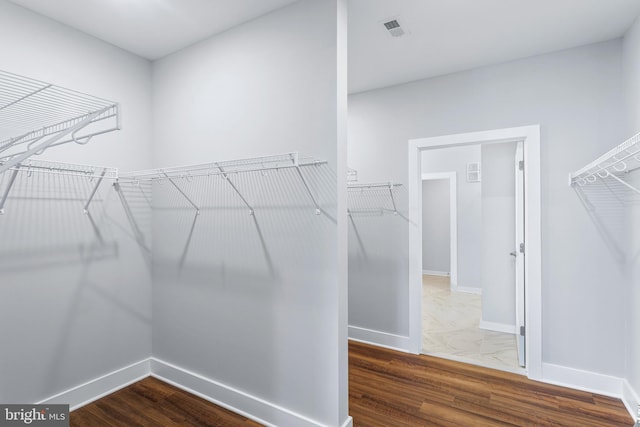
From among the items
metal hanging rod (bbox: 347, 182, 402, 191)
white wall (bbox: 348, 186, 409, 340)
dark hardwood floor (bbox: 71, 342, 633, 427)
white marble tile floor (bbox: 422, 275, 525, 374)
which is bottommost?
white marble tile floor (bbox: 422, 275, 525, 374)

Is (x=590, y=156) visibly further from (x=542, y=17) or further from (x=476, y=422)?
(x=476, y=422)

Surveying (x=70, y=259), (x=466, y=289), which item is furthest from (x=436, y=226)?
(x=70, y=259)

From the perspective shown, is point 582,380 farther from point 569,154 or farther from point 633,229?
point 569,154

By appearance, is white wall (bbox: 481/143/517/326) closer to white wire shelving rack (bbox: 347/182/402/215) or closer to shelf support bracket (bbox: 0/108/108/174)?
white wire shelving rack (bbox: 347/182/402/215)

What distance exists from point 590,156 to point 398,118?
152cm

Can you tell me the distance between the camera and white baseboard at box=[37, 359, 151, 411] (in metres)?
2.13

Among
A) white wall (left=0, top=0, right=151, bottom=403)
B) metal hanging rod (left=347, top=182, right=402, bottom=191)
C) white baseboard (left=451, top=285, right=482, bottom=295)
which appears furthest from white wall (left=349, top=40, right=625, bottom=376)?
white baseboard (left=451, top=285, right=482, bottom=295)

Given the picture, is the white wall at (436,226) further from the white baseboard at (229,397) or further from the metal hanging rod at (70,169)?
the metal hanging rod at (70,169)

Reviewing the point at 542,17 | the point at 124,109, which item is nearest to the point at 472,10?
the point at 542,17

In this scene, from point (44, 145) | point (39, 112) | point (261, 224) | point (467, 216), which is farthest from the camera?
point (467, 216)

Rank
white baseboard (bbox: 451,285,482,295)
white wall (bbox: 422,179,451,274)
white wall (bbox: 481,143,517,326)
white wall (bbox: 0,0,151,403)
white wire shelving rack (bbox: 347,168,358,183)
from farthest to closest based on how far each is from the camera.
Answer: white wall (bbox: 422,179,451,274) → white baseboard (bbox: 451,285,482,295) → white wall (bbox: 481,143,517,326) → white wire shelving rack (bbox: 347,168,358,183) → white wall (bbox: 0,0,151,403)

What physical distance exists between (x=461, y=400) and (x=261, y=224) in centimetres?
183

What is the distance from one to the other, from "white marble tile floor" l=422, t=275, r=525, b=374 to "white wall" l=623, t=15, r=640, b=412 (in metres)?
0.73

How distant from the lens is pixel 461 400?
89.4 inches
